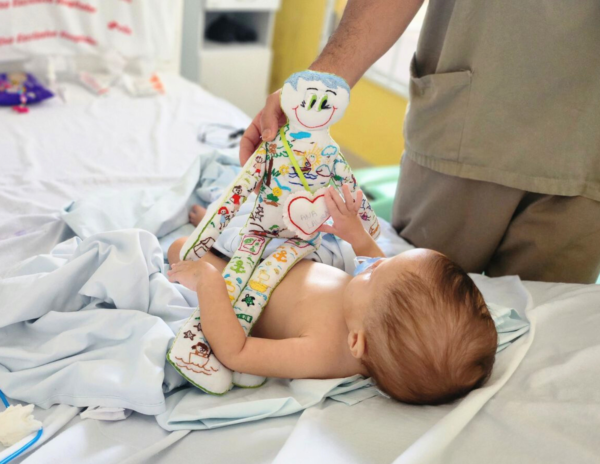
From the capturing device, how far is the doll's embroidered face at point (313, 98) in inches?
34.8

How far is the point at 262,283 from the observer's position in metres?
0.96

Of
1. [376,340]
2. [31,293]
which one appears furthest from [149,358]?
[376,340]

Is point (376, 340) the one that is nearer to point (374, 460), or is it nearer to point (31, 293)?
point (374, 460)

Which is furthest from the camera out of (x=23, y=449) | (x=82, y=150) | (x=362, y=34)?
(x=82, y=150)

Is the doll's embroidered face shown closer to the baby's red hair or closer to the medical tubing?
the baby's red hair

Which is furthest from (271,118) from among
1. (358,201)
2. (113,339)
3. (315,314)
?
(113,339)

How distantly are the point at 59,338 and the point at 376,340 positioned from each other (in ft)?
1.59

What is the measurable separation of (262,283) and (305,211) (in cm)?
14

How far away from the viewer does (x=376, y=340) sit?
84cm

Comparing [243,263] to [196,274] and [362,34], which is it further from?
[362,34]

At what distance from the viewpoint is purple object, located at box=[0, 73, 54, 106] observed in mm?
1766

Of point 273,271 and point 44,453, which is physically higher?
point 273,271

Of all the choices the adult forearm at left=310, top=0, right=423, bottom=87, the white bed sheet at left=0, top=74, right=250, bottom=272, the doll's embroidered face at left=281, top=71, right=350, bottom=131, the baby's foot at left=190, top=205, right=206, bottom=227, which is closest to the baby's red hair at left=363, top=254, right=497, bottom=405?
the doll's embroidered face at left=281, top=71, right=350, bottom=131

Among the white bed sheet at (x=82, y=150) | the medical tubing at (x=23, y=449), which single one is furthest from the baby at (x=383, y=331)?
the white bed sheet at (x=82, y=150)
